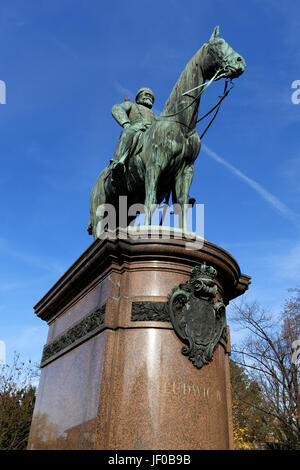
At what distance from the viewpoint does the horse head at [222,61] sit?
7.07 m

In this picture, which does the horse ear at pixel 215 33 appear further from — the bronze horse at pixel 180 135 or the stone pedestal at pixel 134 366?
the stone pedestal at pixel 134 366

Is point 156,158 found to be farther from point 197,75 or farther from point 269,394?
point 269,394

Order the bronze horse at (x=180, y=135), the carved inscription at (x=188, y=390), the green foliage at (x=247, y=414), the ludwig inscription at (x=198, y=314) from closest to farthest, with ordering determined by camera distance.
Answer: the carved inscription at (x=188, y=390) → the ludwig inscription at (x=198, y=314) → the bronze horse at (x=180, y=135) → the green foliage at (x=247, y=414)

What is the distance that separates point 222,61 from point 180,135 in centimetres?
139

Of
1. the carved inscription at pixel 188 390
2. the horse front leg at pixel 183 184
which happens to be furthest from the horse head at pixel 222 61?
the carved inscription at pixel 188 390

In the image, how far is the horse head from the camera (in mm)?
7070

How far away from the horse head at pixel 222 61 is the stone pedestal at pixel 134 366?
10.5ft

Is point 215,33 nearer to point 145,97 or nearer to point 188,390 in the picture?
point 145,97

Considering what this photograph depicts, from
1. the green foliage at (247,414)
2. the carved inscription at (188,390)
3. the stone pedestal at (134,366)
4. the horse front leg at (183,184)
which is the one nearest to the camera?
the stone pedestal at (134,366)

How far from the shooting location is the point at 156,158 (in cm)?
706

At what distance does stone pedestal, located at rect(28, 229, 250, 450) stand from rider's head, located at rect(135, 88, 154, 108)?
180 inches

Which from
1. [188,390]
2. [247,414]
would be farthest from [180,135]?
[247,414]

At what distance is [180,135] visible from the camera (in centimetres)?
719

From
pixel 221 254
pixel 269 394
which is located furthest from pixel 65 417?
pixel 269 394
